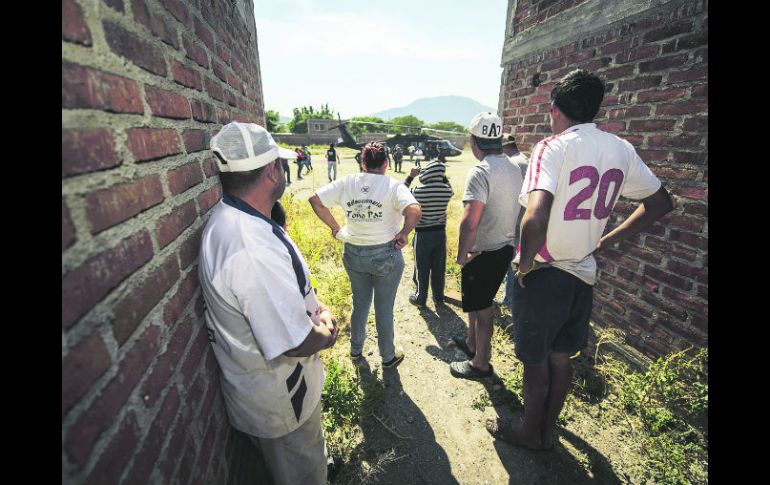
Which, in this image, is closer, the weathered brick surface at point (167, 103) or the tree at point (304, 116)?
the weathered brick surface at point (167, 103)

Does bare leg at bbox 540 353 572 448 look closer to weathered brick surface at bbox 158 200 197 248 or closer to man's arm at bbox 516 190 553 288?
man's arm at bbox 516 190 553 288

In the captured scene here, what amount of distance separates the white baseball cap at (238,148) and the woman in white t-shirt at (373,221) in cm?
131

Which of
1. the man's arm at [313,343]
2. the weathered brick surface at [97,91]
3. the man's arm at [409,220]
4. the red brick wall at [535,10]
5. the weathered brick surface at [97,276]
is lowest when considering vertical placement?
the man's arm at [313,343]

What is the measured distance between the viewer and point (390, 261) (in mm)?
2775

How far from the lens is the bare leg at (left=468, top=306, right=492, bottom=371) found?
2859 millimetres

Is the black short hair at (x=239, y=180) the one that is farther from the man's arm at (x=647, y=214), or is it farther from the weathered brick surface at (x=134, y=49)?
the man's arm at (x=647, y=214)

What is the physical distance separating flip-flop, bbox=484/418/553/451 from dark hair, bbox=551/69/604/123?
2287 millimetres

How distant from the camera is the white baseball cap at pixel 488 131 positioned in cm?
266

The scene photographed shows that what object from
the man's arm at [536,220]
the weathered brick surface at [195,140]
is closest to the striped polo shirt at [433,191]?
the man's arm at [536,220]

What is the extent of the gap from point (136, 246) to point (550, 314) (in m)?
2.11

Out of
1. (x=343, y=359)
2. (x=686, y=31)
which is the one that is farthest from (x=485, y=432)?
(x=686, y=31)

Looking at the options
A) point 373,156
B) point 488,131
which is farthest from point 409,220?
point 488,131
